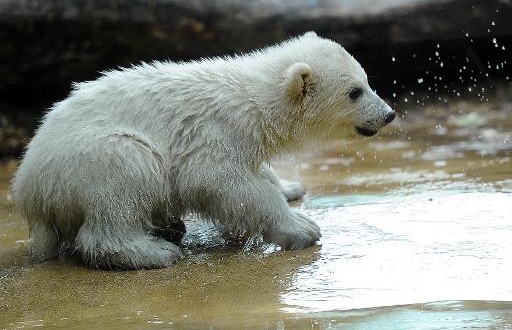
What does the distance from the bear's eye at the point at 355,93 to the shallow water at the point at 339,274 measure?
0.82 metres

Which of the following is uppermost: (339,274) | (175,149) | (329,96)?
(329,96)

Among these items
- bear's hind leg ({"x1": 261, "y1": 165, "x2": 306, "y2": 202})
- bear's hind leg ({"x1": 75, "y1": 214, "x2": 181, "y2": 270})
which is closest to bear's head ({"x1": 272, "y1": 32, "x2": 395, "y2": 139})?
bear's hind leg ({"x1": 261, "y1": 165, "x2": 306, "y2": 202})

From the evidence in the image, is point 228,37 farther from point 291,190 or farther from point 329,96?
point 329,96

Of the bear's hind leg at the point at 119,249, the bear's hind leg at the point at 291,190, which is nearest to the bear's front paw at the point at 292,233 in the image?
the bear's hind leg at the point at 119,249

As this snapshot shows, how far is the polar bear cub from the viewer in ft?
17.4

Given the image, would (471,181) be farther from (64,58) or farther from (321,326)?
(64,58)

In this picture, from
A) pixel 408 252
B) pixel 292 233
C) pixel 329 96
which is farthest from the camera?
pixel 329 96

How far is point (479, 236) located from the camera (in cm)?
519

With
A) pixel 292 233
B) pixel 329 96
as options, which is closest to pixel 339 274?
pixel 292 233

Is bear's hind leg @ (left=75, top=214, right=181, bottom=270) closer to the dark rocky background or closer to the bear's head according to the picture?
the bear's head

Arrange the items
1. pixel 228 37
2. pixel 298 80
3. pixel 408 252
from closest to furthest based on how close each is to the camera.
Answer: pixel 408 252 → pixel 298 80 → pixel 228 37

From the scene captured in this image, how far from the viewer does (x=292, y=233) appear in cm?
540

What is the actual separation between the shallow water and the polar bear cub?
207 mm

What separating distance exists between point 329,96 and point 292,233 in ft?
3.34
